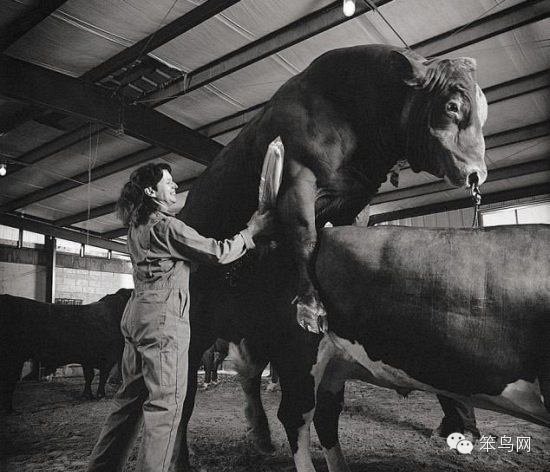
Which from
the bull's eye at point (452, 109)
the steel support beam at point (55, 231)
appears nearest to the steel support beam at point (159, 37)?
the bull's eye at point (452, 109)

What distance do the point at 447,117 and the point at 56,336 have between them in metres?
6.29

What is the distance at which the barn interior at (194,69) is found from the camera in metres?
4.17

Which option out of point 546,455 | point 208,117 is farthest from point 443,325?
point 208,117

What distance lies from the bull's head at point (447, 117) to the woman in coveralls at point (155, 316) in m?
0.82

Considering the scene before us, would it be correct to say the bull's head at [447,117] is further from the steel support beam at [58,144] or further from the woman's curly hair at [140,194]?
the steel support beam at [58,144]

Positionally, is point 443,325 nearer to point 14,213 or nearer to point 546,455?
point 546,455

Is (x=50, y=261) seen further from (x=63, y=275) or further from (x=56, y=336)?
(x=56, y=336)

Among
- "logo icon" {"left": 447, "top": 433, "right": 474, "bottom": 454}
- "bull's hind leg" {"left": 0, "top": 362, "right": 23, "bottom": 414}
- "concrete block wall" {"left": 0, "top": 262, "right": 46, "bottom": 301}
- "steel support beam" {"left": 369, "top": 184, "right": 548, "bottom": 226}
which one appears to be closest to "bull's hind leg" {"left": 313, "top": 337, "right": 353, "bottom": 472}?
"logo icon" {"left": 447, "top": 433, "right": 474, "bottom": 454}

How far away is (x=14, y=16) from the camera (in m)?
4.16

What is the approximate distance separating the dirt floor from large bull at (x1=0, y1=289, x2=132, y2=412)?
2.16 ft

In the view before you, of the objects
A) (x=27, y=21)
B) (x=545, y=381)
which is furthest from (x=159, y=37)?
(x=545, y=381)

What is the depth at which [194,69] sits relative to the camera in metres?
5.11

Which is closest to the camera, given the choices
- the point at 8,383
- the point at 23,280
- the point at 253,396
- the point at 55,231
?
the point at 253,396

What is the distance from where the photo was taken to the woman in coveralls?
6.73 feet
